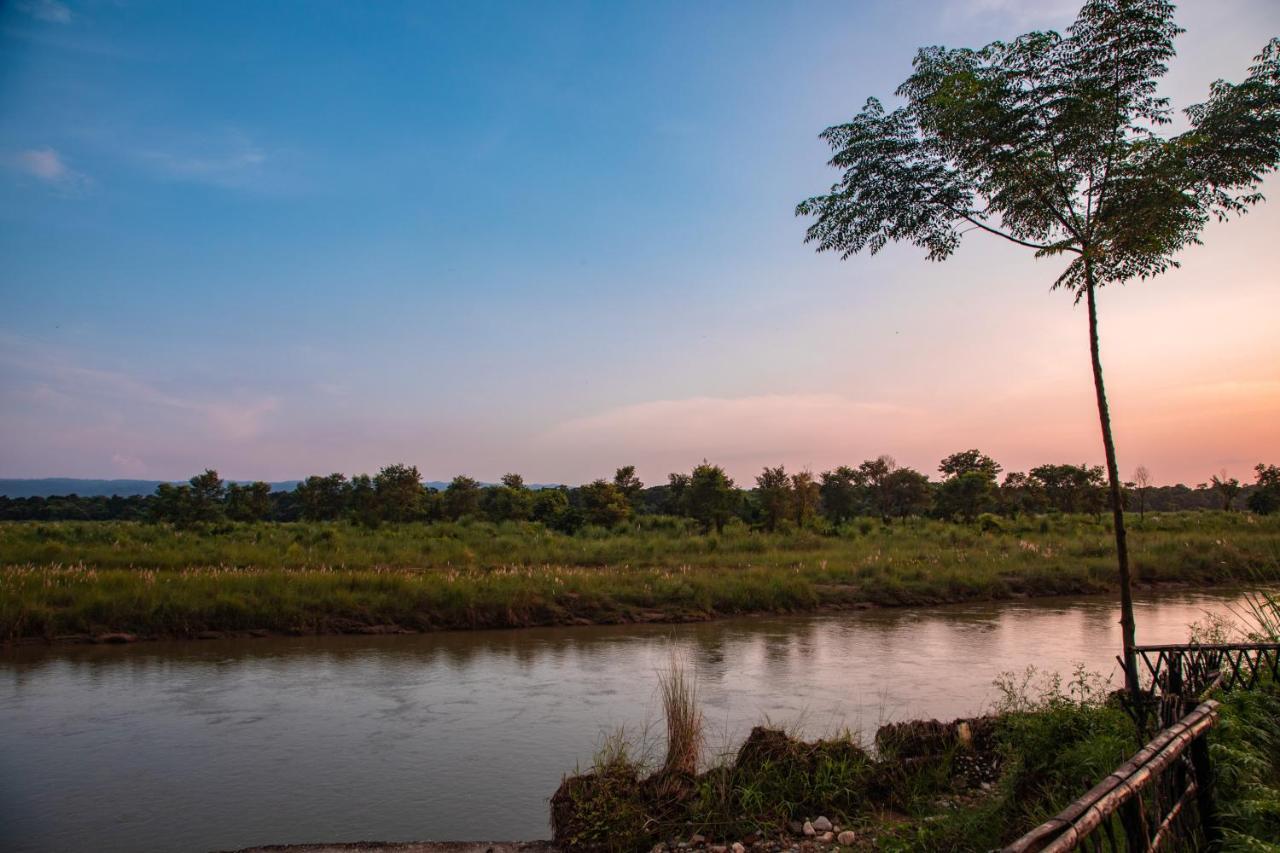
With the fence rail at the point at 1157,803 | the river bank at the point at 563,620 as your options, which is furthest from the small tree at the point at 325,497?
the fence rail at the point at 1157,803

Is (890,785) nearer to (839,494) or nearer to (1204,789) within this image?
(1204,789)

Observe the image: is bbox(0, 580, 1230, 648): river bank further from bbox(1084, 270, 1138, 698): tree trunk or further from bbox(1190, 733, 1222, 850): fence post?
bbox(1190, 733, 1222, 850): fence post

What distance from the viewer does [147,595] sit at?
534 inches

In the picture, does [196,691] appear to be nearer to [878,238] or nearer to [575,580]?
[575,580]

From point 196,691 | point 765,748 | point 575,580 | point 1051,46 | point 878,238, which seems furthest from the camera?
point 575,580

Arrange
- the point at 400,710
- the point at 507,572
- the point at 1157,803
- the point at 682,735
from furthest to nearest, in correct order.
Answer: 1. the point at 507,572
2. the point at 400,710
3. the point at 682,735
4. the point at 1157,803

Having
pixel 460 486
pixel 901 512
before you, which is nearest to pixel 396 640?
pixel 460 486

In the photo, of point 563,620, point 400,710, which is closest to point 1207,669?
point 400,710

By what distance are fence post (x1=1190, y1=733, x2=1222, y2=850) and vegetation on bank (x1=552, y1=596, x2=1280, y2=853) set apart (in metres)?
0.97

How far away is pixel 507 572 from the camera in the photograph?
58.4ft

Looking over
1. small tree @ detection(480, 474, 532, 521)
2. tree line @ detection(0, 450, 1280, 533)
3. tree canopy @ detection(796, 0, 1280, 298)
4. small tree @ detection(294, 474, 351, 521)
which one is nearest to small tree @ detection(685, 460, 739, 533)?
tree line @ detection(0, 450, 1280, 533)

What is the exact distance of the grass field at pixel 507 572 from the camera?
1366 centimetres

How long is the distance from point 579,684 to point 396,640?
4.76 m

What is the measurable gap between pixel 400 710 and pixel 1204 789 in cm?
801
